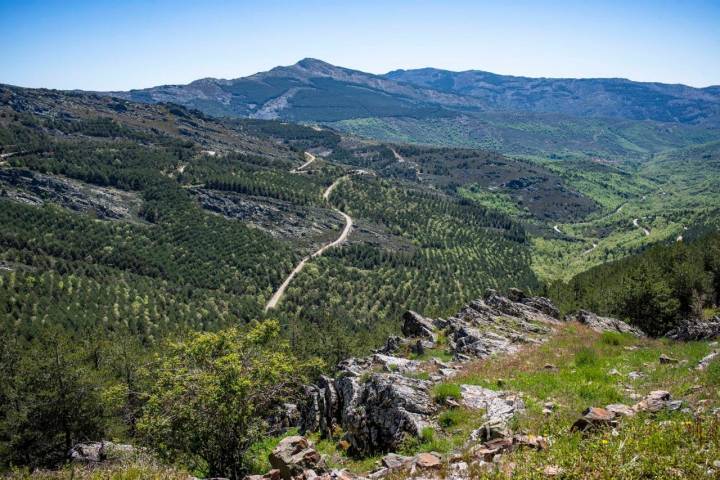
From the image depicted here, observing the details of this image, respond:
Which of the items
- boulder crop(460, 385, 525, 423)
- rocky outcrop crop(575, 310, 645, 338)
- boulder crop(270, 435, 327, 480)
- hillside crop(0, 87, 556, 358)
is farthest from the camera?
hillside crop(0, 87, 556, 358)

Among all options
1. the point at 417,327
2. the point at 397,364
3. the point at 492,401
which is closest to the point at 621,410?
the point at 492,401

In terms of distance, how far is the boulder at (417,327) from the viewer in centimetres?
4866

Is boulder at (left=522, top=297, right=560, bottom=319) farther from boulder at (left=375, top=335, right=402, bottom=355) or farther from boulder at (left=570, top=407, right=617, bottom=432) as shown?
boulder at (left=570, top=407, right=617, bottom=432)

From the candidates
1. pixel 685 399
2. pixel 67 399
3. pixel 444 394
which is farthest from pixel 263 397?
pixel 67 399

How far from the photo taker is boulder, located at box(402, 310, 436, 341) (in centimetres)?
4866

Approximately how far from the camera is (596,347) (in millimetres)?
32281

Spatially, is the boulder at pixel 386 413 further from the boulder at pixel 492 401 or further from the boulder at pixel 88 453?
the boulder at pixel 88 453

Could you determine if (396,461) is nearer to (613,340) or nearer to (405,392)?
(405,392)

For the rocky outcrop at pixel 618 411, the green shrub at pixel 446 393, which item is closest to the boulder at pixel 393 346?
the green shrub at pixel 446 393

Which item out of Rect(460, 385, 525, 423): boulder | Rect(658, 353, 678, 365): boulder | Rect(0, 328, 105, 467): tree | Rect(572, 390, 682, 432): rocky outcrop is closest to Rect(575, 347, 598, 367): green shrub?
Rect(658, 353, 678, 365): boulder

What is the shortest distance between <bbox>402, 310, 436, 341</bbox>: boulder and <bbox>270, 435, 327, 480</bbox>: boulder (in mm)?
29657

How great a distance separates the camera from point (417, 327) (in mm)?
50906

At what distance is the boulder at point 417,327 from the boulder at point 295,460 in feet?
97.3

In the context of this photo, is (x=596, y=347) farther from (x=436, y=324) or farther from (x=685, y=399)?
(x=436, y=324)
